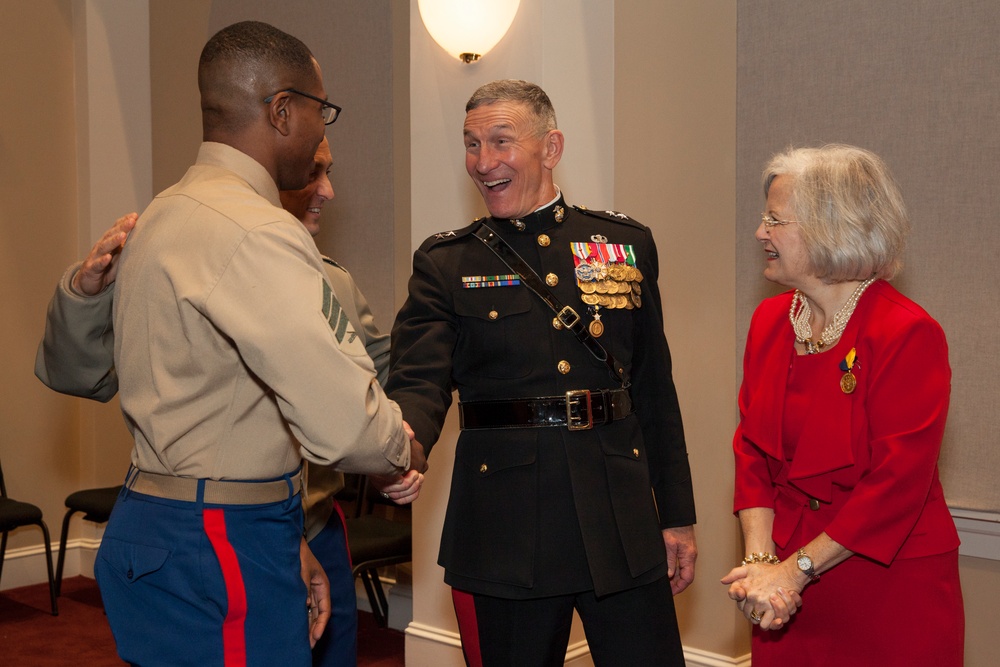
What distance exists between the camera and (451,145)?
3664 millimetres

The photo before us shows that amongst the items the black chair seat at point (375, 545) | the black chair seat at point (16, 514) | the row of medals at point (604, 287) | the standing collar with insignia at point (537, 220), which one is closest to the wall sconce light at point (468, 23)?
the standing collar with insignia at point (537, 220)

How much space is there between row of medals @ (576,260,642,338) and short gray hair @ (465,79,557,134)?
356 millimetres

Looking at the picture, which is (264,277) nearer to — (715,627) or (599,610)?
(599,610)

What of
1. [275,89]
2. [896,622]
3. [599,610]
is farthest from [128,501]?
[896,622]

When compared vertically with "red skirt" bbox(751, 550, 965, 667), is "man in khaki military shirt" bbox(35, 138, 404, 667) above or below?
above

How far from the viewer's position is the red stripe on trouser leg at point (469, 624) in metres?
2.26

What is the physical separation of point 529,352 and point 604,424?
0.23 m

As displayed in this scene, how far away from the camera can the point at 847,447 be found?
208 cm

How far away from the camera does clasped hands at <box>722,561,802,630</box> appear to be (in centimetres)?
207

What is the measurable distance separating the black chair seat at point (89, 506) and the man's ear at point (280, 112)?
3.38m

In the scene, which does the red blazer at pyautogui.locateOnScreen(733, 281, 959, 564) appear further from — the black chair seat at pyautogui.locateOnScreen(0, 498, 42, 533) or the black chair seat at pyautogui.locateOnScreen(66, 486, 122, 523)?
the black chair seat at pyautogui.locateOnScreen(0, 498, 42, 533)

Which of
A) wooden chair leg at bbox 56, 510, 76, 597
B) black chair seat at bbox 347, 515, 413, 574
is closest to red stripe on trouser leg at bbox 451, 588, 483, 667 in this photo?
black chair seat at bbox 347, 515, 413, 574

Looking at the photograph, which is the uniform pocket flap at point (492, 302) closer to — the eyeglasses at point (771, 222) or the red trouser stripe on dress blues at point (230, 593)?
the eyeglasses at point (771, 222)

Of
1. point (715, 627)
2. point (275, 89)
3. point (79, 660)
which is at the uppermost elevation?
point (275, 89)
